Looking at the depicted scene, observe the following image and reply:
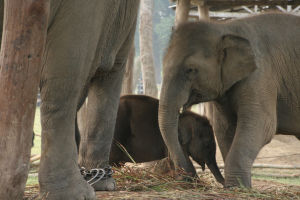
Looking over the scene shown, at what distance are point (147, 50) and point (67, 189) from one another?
21.6ft

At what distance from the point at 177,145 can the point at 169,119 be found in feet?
0.72

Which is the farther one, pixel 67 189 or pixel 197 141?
pixel 197 141

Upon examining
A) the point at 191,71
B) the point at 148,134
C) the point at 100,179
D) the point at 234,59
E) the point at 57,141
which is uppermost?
the point at 234,59

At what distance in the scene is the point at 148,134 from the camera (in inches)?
228

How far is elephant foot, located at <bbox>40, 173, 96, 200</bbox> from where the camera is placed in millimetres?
2699

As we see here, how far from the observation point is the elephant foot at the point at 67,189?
270cm

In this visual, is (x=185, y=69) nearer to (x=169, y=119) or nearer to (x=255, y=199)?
(x=169, y=119)

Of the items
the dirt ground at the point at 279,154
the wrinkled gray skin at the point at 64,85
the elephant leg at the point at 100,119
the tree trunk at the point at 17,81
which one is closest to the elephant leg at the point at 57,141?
the wrinkled gray skin at the point at 64,85


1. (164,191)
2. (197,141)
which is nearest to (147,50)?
(197,141)

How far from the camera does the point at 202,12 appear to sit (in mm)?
8984

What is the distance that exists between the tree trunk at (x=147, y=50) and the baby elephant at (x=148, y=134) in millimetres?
2893

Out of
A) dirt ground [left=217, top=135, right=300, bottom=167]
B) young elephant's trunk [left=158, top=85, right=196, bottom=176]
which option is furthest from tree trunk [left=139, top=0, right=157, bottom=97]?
young elephant's trunk [left=158, top=85, right=196, bottom=176]

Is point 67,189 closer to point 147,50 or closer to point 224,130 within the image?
point 224,130

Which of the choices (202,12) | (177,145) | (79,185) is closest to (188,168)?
(177,145)
